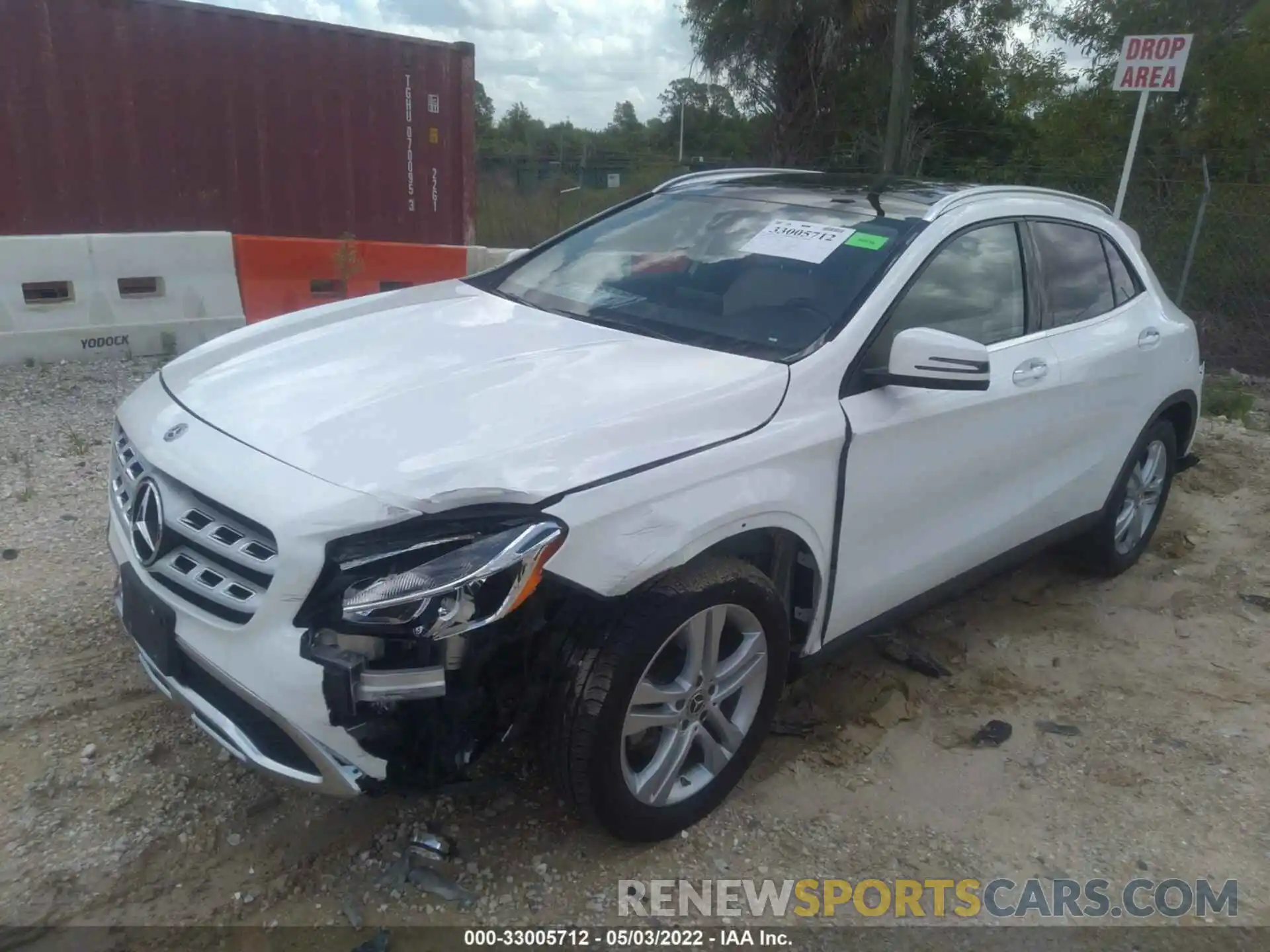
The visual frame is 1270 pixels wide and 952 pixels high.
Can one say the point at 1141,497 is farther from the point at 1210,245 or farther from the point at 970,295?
the point at 1210,245

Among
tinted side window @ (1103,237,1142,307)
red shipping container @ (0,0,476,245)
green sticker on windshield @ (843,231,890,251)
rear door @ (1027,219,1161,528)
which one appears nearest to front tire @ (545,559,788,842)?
green sticker on windshield @ (843,231,890,251)

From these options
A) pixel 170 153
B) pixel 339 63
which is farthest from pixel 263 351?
pixel 339 63

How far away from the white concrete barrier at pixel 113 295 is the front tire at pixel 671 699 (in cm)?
555

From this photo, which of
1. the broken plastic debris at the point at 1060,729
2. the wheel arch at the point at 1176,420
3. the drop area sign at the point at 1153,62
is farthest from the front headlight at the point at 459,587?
the drop area sign at the point at 1153,62

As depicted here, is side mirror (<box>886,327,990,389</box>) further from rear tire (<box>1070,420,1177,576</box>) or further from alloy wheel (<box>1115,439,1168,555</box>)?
alloy wheel (<box>1115,439,1168,555</box>)

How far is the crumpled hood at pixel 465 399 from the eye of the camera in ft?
7.47

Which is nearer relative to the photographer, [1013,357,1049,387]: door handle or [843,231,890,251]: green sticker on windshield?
[843,231,890,251]: green sticker on windshield

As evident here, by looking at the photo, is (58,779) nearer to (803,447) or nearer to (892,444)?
(803,447)

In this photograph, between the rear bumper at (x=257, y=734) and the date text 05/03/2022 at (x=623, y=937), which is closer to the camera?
the rear bumper at (x=257, y=734)

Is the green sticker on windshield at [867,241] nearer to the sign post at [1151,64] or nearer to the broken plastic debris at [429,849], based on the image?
the broken plastic debris at [429,849]

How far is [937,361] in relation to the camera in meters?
2.82

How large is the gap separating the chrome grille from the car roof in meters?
2.28

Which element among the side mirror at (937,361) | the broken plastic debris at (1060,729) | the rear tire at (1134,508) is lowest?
the broken plastic debris at (1060,729)

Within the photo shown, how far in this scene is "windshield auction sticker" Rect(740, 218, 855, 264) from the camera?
10.8 feet
